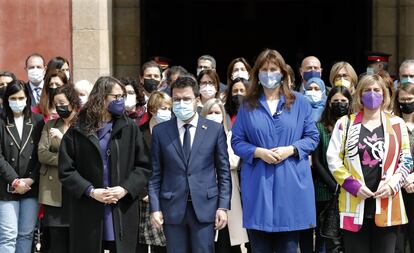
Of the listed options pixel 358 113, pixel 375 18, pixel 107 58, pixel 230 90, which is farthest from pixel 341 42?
pixel 358 113

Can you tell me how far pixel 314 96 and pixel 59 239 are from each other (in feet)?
9.91

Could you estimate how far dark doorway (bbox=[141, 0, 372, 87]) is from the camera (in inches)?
641

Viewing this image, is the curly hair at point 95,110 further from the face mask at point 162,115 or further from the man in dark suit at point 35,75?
the man in dark suit at point 35,75

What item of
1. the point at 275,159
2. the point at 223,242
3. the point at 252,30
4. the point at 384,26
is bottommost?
the point at 223,242

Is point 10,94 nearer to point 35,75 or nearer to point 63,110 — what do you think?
point 63,110

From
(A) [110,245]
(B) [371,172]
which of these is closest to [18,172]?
(A) [110,245]

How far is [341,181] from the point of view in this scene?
7.80 meters

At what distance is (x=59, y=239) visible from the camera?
340 inches

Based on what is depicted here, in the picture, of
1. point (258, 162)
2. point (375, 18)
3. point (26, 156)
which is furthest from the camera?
point (375, 18)

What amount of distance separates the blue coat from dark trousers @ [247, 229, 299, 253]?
11cm

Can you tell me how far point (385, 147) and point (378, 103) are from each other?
0.40 meters

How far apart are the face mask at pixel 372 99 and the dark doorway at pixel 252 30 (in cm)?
746

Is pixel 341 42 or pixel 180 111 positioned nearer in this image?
pixel 180 111

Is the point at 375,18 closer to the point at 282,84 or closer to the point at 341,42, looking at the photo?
the point at 341,42
